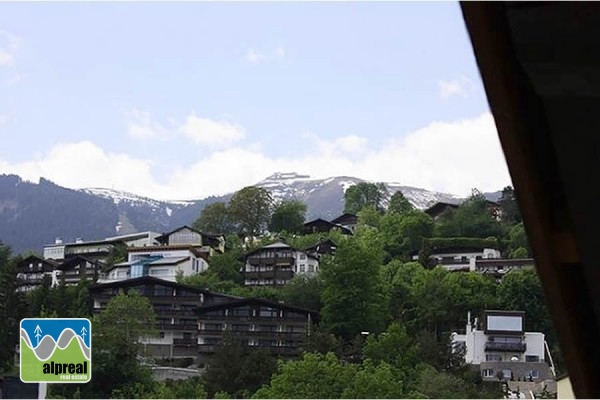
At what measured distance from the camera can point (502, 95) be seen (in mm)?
910

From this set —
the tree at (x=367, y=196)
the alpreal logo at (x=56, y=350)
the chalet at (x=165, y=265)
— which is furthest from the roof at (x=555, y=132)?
the tree at (x=367, y=196)

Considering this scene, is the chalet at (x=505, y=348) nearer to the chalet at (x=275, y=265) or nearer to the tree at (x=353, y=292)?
the tree at (x=353, y=292)

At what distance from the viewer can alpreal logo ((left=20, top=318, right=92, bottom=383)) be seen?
21836 mm

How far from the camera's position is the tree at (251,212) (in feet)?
118

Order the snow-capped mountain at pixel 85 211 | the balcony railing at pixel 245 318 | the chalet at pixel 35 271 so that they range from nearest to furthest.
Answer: the balcony railing at pixel 245 318 < the chalet at pixel 35 271 < the snow-capped mountain at pixel 85 211

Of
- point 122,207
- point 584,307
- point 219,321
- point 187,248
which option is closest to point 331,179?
point 122,207

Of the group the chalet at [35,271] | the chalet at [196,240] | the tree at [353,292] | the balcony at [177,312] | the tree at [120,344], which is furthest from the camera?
the chalet at [196,240]

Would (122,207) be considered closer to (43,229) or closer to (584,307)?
(43,229)

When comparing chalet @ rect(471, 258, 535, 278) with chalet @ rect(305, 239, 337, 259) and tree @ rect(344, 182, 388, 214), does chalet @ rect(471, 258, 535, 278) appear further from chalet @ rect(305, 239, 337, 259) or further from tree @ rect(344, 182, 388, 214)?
tree @ rect(344, 182, 388, 214)

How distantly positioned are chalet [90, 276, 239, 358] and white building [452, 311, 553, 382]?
6.99 m

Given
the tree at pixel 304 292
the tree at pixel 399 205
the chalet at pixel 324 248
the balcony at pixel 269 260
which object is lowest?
the tree at pixel 304 292

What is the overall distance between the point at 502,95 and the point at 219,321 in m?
25.4

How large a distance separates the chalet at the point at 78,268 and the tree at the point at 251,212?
17.7 feet

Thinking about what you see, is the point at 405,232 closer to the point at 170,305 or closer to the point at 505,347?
the point at 505,347
